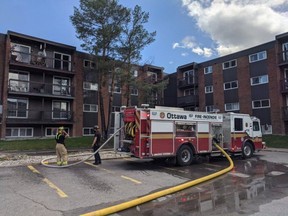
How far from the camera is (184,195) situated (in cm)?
791

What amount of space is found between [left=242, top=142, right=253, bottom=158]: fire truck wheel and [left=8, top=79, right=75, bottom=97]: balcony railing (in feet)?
60.4

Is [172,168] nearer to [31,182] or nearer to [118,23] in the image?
[31,182]

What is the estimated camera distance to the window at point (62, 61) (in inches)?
1133

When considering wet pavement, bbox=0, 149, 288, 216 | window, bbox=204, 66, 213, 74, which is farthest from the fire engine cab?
window, bbox=204, 66, 213, 74

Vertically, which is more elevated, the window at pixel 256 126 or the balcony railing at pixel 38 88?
the balcony railing at pixel 38 88

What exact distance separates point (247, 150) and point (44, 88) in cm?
1968

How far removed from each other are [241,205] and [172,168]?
5960 mm

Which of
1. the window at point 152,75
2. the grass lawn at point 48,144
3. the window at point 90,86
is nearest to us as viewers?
the grass lawn at point 48,144

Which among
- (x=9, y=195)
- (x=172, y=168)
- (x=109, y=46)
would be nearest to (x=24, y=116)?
(x=109, y=46)

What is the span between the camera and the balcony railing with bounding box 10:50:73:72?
1013 inches

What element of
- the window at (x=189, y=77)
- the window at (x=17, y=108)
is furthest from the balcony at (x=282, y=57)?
the window at (x=17, y=108)

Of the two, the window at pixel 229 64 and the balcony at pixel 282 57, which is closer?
the balcony at pixel 282 57

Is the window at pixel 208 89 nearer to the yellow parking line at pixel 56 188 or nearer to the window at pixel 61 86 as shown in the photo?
the window at pixel 61 86

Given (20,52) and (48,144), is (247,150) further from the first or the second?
(20,52)
